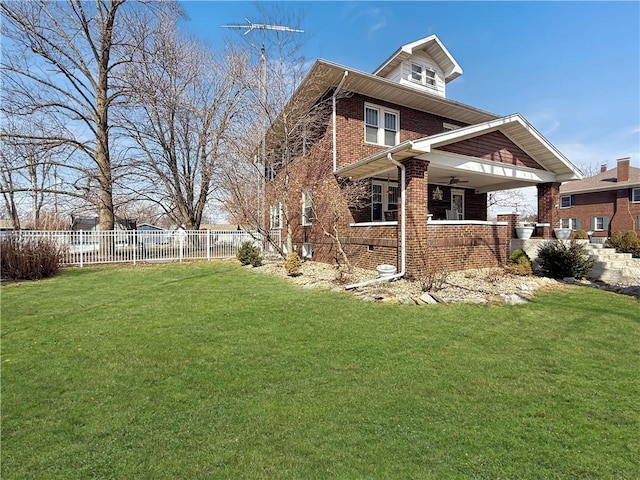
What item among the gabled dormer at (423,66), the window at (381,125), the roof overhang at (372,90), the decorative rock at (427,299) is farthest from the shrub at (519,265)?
the gabled dormer at (423,66)

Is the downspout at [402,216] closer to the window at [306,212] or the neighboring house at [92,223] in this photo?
the window at [306,212]

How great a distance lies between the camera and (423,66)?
14406mm

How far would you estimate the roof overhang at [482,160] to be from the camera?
8039 millimetres

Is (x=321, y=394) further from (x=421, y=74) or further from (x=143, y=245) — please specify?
(x=421, y=74)

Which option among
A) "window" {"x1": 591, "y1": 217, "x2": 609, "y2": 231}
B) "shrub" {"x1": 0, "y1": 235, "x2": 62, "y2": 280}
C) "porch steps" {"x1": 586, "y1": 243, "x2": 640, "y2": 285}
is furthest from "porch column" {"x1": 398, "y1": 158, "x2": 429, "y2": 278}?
"window" {"x1": 591, "y1": 217, "x2": 609, "y2": 231}

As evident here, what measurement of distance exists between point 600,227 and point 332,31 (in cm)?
2862

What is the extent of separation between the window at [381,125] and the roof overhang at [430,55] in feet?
10.1

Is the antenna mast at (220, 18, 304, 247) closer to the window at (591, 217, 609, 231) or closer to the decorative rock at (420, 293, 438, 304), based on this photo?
the decorative rock at (420, 293, 438, 304)

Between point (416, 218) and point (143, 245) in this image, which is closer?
point (416, 218)

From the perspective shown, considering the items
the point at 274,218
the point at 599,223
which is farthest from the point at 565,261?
the point at 599,223

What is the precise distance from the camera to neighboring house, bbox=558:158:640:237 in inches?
944

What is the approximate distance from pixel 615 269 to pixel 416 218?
6121 millimetres

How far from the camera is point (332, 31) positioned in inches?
467

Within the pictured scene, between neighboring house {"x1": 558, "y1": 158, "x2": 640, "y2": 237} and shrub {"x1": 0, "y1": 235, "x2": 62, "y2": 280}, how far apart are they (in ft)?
97.0
